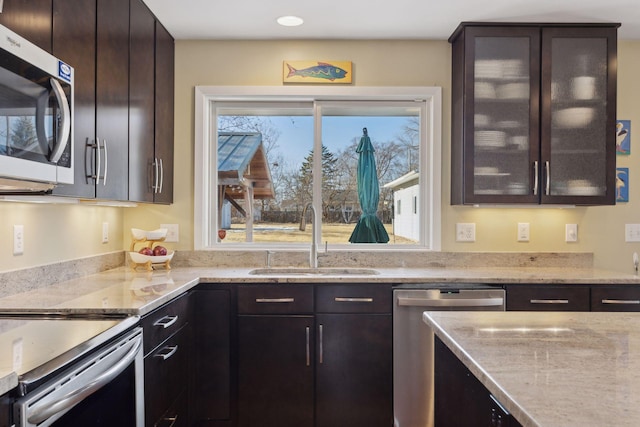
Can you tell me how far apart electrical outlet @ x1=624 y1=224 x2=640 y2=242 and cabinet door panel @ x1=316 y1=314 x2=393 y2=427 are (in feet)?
5.73

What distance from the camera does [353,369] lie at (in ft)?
8.15

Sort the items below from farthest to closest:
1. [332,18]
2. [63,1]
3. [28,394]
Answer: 1. [332,18]
2. [63,1]
3. [28,394]

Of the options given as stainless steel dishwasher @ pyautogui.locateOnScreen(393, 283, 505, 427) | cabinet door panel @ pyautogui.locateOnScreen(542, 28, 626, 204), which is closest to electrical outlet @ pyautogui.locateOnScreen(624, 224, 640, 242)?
cabinet door panel @ pyautogui.locateOnScreen(542, 28, 626, 204)

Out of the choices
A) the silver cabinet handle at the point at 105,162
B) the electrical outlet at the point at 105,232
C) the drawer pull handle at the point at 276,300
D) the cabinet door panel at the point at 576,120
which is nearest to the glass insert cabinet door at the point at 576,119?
the cabinet door panel at the point at 576,120

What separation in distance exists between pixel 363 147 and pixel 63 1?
1.93 meters

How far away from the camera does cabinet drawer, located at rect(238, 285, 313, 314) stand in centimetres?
248

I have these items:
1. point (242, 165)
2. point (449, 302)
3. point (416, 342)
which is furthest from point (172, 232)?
point (449, 302)

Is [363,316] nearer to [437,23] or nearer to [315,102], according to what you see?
[315,102]

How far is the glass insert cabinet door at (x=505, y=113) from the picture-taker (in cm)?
271

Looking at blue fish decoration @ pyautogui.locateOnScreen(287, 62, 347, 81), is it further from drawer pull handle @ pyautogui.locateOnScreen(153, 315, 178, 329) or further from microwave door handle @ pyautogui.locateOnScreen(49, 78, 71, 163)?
microwave door handle @ pyautogui.locateOnScreen(49, 78, 71, 163)

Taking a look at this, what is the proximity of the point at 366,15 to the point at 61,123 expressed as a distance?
1.81m

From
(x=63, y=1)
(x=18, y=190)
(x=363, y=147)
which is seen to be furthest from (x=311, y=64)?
(x=18, y=190)

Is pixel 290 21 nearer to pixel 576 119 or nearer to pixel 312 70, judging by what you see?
pixel 312 70

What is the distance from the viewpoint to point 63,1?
1.65 meters
